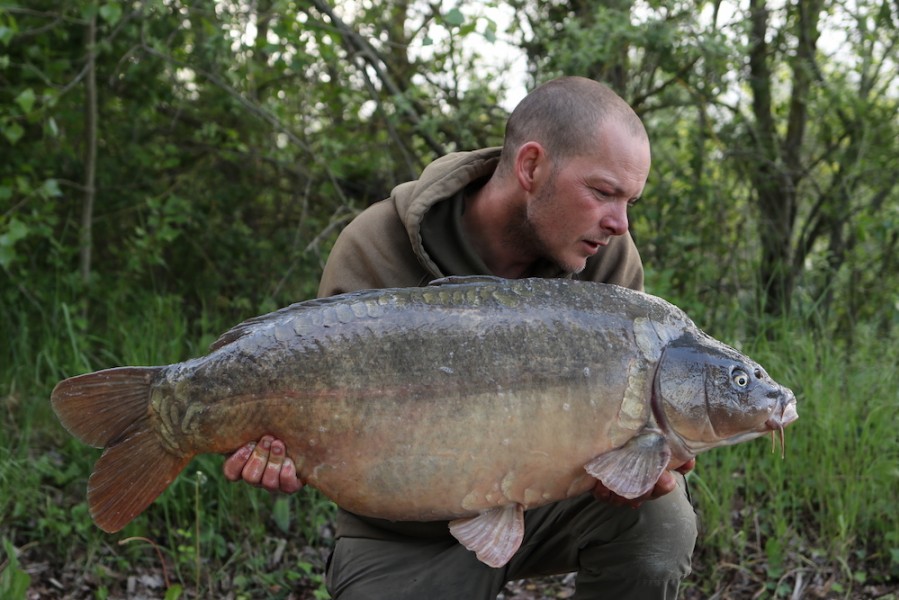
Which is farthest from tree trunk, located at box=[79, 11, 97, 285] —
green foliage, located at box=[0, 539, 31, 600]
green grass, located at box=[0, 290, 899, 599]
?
green foliage, located at box=[0, 539, 31, 600]

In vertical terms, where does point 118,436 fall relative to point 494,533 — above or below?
above

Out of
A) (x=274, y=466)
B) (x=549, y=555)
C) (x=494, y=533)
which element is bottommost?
(x=549, y=555)

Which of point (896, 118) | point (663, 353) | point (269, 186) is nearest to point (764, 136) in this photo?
point (896, 118)

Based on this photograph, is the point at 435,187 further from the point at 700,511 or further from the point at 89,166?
the point at 89,166

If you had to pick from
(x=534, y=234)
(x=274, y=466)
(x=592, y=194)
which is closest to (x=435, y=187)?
(x=534, y=234)

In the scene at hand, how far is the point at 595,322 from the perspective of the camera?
1.95 meters

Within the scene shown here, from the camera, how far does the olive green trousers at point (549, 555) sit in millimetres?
2201

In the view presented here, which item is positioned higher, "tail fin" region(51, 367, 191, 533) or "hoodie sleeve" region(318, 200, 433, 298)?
"hoodie sleeve" region(318, 200, 433, 298)

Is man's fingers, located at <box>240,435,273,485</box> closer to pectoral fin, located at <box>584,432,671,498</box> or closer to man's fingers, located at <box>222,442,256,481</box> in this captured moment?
man's fingers, located at <box>222,442,256,481</box>

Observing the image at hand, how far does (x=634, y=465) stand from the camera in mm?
1882

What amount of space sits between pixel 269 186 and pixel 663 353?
352 centimetres

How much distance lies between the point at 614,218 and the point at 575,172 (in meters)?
0.13

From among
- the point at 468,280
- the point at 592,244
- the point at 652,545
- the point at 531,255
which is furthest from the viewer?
the point at 531,255

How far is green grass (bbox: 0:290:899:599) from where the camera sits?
3203 mm
